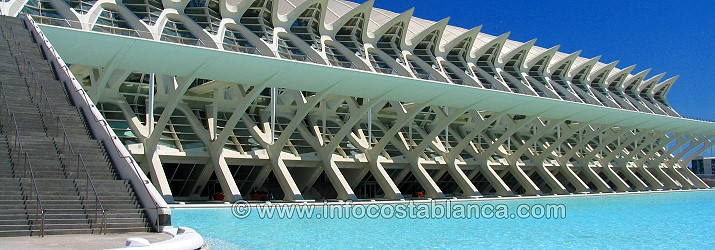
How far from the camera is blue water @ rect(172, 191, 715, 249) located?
13.0 m

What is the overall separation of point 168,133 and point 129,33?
4575 millimetres

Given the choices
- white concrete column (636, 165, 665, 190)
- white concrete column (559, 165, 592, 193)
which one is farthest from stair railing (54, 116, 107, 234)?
white concrete column (636, 165, 665, 190)

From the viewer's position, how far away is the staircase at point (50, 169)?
10.3 meters

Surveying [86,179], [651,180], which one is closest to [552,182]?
[651,180]

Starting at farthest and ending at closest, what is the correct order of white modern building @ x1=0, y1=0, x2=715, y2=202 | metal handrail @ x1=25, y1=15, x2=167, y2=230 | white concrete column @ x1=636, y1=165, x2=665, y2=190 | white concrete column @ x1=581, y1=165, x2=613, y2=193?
white concrete column @ x1=636, y1=165, x2=665, y2=190, white concrete column @ x1=581, y1=165, x2=613, y2=193, white modern building @ x1=0, y1=0, x2=715, y2=202, metal handrail @ x1=25, y1=15, x2=167, y2=230

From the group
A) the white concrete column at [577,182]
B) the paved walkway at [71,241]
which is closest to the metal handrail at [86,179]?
the paved walkway at [71,241]

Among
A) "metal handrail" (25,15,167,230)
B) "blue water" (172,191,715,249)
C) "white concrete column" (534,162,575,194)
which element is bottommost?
"blue water" (172,191,715,249)

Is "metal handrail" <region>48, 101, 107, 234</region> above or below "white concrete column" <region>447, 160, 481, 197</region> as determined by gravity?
below

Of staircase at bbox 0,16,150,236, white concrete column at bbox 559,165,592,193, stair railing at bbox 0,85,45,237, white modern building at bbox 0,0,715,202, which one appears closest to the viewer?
stair railing at bbox 0,85,45,237

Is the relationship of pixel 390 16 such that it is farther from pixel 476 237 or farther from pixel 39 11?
pixel 476 237

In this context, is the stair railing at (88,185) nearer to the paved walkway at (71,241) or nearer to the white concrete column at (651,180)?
the paved walkway at (71,241)

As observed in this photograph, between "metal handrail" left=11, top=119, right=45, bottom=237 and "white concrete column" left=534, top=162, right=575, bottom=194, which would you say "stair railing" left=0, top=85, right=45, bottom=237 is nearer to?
"metal handrail" left=11, top=119, right=45, bottom=237

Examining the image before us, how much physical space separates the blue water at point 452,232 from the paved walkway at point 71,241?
6.84 ft

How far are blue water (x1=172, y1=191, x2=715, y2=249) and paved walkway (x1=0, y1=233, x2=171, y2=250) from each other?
2.08 m
